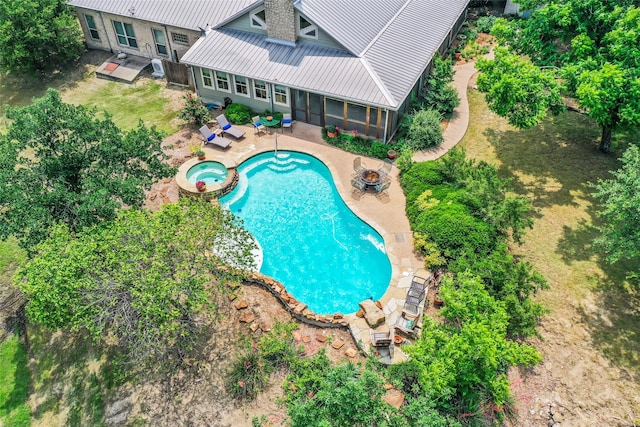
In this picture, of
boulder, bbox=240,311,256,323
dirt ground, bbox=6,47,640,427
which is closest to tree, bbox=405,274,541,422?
dirt ground, bbox=6,47,640,427

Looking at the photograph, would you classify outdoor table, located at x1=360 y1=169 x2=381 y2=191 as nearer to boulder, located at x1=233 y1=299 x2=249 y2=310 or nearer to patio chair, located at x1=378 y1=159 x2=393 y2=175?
patio chair, located at x1=378 y1=159 x2=393 y2=175

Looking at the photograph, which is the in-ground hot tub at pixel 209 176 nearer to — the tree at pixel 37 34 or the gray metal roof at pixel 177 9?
the gray metal roof at pixel 177 9

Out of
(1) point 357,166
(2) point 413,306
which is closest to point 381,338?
(2) point 413,306

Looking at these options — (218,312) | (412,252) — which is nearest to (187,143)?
(218,312)

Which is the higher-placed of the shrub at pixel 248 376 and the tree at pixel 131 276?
the tree at pixel 131 276

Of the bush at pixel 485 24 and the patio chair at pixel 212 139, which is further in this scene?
the bush at pixel 485 24

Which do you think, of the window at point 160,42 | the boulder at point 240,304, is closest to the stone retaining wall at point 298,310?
the boulder at point 240,304

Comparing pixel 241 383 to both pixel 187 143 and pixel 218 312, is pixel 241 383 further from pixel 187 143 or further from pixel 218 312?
pixel 187 143
